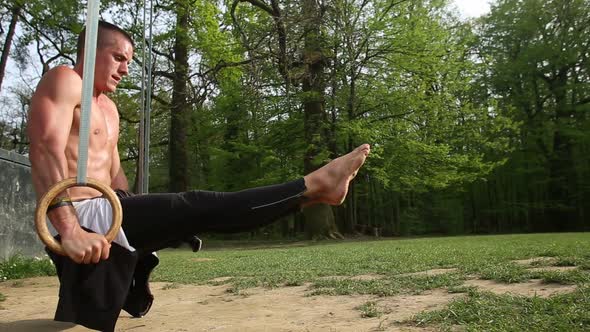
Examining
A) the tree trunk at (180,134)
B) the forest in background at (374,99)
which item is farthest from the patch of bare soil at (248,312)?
the tree trunk at (180,134)

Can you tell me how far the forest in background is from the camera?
1698 centimetres

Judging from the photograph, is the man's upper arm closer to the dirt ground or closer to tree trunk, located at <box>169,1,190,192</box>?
the dirt ground

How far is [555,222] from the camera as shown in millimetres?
28359

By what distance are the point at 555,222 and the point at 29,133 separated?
30464mm

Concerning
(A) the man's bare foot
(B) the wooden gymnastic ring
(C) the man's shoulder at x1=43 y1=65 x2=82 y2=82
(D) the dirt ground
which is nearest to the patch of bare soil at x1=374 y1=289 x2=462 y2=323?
(D) the dirt ground

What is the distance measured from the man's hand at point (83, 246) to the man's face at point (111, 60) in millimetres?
877

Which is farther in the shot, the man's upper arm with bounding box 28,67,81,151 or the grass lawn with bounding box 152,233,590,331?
the grass lawn with bounding box 152,233,590,331

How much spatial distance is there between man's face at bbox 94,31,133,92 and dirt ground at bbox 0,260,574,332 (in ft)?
4.51

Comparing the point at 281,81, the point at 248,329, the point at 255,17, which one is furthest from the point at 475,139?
the point at 248,329

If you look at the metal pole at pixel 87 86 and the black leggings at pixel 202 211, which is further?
the black leggings at pixel 202 211

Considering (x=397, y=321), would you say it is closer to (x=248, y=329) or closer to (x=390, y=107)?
(x=248, y=329)

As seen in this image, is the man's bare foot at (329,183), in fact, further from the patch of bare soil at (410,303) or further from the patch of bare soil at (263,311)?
the patch of bare soil at (410,303)

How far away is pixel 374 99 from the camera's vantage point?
19281 millimetres

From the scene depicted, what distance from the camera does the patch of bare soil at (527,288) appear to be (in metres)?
3.15
